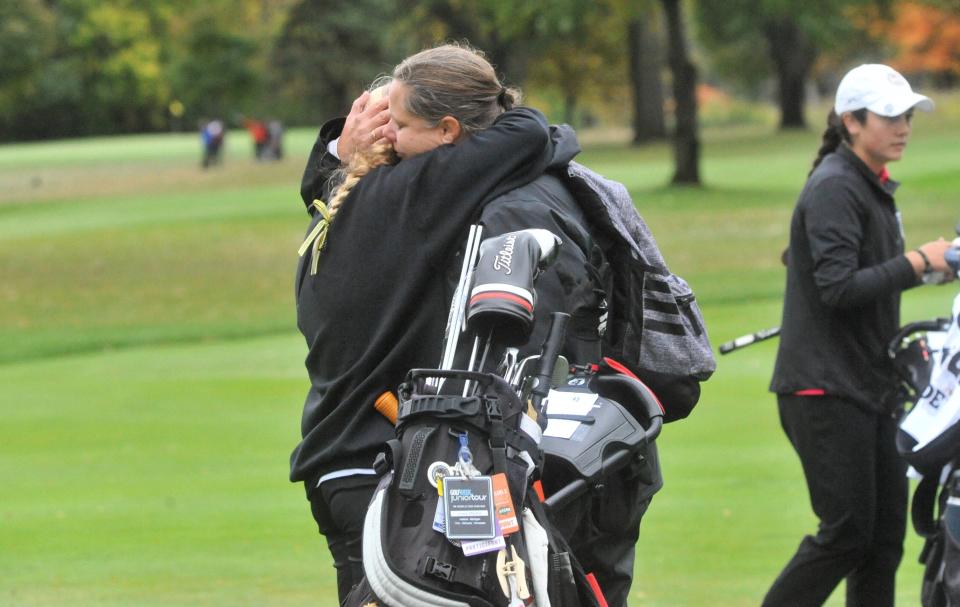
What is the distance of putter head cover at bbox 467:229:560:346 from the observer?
10.0 feet

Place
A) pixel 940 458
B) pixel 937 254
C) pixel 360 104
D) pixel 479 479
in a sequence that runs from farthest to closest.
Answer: pixel 937 254 → pixel 940 458 → pixel 360 104 → pixel 479 479

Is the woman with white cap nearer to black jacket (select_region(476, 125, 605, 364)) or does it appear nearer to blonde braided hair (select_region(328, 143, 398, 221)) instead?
black jacket (select_region(476, 125, 605, 364))

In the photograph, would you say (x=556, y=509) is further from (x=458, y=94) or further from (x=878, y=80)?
(x=878, y=80)

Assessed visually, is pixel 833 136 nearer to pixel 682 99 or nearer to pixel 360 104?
pixel 360 104

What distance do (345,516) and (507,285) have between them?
87 centimetres

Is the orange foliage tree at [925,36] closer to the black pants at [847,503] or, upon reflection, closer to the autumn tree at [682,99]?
the autumn tree at [682,99]

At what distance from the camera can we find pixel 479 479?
118 inches

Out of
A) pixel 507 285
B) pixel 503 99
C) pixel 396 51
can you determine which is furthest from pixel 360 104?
pixel 396 51

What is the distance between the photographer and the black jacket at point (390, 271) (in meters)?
3.45

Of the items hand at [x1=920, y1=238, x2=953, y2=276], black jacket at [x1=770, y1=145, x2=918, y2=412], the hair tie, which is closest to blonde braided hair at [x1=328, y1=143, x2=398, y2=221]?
the hair tie

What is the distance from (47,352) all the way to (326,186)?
11688 mm

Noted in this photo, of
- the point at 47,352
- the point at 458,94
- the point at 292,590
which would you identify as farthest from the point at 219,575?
the point at 47,352

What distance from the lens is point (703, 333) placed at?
12.9 ft

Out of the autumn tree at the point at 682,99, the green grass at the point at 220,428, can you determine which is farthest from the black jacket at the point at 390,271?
the autumn tree at the point at 682,99
